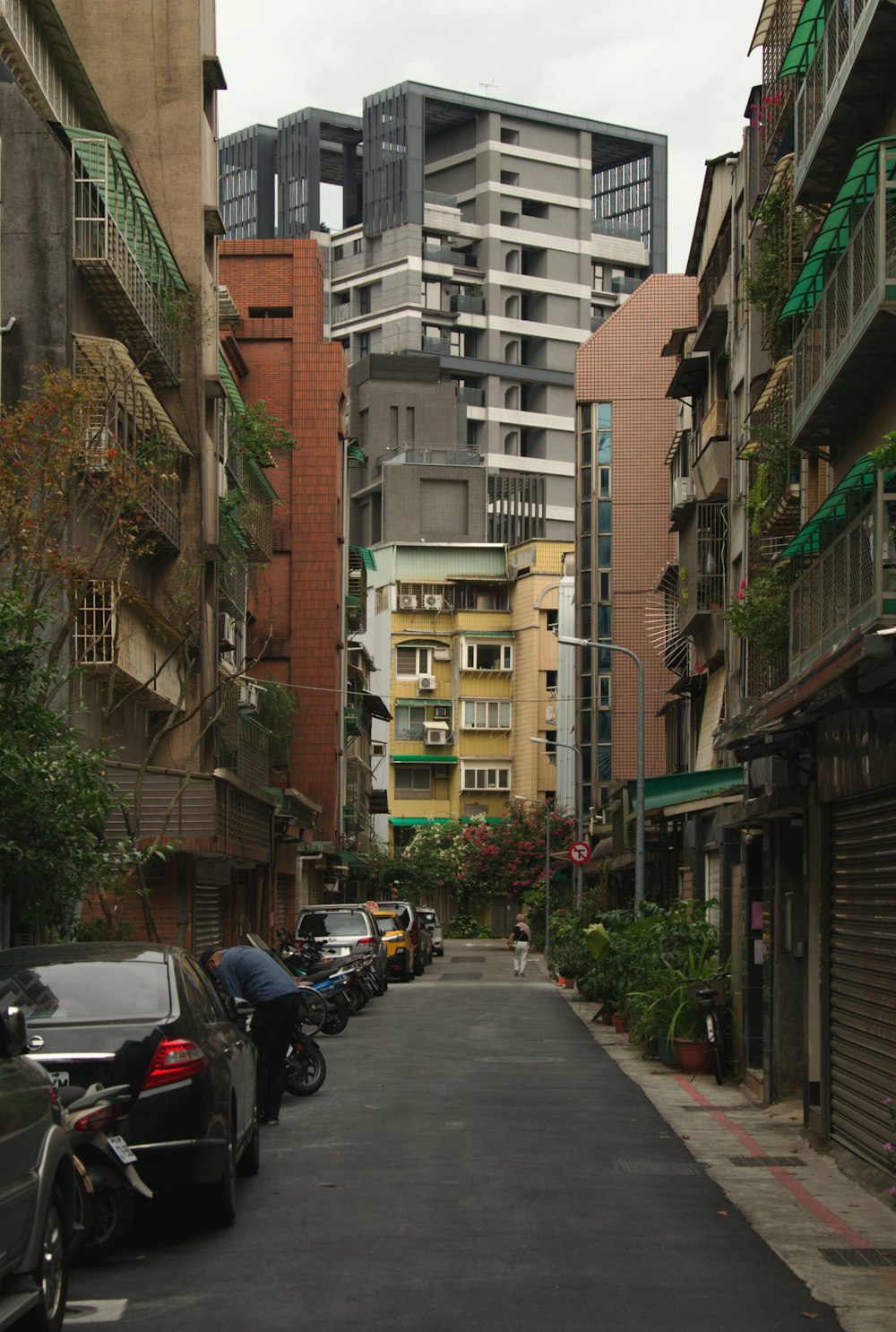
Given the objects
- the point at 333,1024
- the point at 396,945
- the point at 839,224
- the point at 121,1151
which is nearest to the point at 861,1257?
the point at 121,1151

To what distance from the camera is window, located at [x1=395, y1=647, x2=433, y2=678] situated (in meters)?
93.6

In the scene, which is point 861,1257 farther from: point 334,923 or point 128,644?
point 334,923

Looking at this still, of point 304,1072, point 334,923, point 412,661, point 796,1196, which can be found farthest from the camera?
point 412,661

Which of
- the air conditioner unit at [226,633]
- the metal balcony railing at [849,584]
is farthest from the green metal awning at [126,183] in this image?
the metal balcony railing at [849,584]

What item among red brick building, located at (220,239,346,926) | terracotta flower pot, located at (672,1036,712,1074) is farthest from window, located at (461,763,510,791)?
terracotta flower pot, located at (672,1036,712,1074)

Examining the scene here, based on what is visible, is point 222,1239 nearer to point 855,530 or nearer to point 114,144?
point 855,530

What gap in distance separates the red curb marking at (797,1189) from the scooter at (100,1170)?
3988mm

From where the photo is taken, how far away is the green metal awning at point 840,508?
1413cm

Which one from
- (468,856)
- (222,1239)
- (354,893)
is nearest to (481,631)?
(468,856)

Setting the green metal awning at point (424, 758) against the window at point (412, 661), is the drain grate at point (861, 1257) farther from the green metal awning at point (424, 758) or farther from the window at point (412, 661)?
the window at point (412, 661)

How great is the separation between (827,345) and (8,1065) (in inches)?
445

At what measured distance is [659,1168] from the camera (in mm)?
12656

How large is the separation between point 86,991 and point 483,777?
274 ft

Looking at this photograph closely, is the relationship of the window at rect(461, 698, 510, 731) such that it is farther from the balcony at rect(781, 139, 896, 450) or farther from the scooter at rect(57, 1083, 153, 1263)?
the scooter at rect(57, 1083, 153, 1263)
